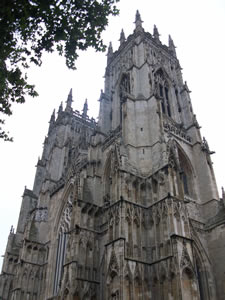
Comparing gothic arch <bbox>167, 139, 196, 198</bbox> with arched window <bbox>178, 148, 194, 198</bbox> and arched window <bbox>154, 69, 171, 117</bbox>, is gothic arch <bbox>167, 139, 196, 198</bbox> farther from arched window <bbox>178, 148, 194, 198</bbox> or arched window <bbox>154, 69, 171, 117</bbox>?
arched window <bbox>154, 69, 171, 117</bbox>

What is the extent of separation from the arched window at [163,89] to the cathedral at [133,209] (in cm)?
12

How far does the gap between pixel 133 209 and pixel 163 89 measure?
49.7ft

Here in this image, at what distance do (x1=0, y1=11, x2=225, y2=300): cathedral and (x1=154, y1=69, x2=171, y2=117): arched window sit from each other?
12 cm

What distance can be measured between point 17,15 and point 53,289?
64.2ft

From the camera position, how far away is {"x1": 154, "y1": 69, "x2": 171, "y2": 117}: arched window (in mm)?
26708

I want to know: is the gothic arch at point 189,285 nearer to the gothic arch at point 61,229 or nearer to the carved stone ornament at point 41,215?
the gothic arch at point 61,229

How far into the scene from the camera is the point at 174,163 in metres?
18.1

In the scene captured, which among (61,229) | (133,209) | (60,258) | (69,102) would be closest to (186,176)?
(133,209)

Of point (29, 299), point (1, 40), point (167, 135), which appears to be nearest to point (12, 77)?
point (1, 40)

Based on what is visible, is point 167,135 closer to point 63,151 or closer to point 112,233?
point 112,233

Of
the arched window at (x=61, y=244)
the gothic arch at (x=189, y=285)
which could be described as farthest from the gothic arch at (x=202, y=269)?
the arched window at (x=61, y=244)

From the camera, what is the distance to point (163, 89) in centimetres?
2831

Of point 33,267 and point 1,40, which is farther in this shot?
point 33,267

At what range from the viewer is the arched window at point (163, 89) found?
26.7 meters
